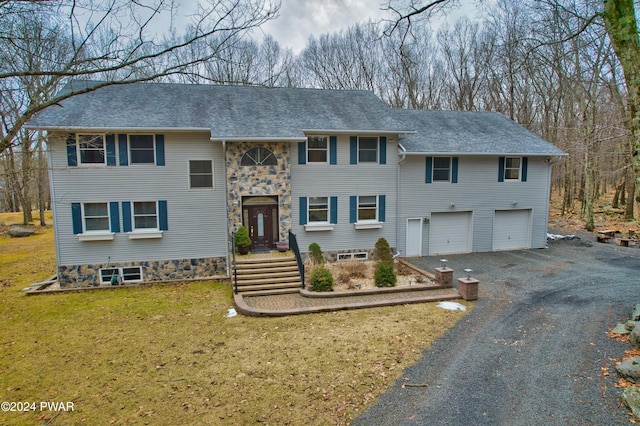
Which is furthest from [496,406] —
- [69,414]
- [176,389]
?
[69,414]

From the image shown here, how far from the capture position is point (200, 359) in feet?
24.5

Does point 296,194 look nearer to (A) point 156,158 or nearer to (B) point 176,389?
(A) point 156,158

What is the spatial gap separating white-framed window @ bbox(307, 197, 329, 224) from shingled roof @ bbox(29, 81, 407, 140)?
2.88 m

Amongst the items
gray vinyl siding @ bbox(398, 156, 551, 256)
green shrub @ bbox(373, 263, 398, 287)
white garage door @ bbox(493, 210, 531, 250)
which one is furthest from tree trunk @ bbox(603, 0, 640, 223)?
white garage door @ bbox(493, 210, 531, 250)

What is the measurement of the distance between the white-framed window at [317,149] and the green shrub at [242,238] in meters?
4.00

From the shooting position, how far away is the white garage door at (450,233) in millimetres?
16469

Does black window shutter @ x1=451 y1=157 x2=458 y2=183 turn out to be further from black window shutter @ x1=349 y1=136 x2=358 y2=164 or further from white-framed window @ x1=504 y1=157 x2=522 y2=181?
black window shutter @ x1=349 y1=136 x2=358 y2=164

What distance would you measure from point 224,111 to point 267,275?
7315 mm

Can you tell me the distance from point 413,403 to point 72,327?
9.05 meters

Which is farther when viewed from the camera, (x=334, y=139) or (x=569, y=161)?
(x=569, y=161)

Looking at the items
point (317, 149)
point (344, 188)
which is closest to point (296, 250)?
point (344, 188)

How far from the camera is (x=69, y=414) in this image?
5.74 metres

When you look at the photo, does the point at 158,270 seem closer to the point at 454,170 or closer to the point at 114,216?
the point at 114,216

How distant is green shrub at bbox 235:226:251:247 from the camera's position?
1330cm
